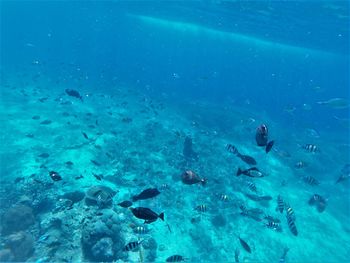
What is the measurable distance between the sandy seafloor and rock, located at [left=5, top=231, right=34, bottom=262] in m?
0.20

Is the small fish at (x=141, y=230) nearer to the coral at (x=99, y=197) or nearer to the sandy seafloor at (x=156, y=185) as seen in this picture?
the sandy seafloor at (x=156, y=185)

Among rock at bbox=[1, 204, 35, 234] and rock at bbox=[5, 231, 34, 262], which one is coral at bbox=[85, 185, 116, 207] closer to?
rock at bbox=[1, 204, 35, 234]

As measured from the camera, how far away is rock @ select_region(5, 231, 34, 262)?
35.6 feet

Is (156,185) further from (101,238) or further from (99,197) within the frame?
(101,238)

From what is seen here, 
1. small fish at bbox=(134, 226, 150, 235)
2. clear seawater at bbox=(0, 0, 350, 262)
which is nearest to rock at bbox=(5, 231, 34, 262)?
clear seawater at bbox=(0, 0, 350, 262)

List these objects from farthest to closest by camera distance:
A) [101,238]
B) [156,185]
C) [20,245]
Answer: [156,185]
[20,245]
[101,238]

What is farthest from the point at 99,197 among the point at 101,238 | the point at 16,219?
the point at 16,219

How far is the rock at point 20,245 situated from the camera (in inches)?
427

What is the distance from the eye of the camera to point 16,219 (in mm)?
11938

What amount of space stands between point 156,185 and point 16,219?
268 inches

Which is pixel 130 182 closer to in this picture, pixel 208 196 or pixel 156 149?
pixel 208 196

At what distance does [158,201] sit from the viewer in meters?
15.5

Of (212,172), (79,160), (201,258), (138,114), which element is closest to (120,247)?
(201,258)

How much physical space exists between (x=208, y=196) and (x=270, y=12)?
88.2ft
